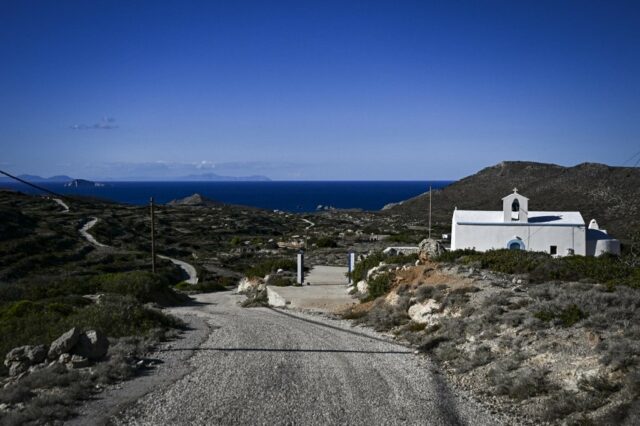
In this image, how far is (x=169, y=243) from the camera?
6638cm

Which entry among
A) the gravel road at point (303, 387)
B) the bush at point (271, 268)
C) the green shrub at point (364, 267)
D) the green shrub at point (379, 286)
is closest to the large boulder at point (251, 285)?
the bush at point (271, 268)

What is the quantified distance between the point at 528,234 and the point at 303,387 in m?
24.1

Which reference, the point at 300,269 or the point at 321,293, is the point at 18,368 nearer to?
the point at 321,293

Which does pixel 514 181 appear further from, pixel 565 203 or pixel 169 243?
pixel 169 243

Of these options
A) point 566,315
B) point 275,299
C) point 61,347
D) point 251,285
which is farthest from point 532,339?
point 251,285

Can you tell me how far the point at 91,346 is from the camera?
11883mm

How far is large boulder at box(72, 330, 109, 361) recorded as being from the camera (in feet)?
38.6

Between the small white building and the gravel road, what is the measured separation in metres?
17.6

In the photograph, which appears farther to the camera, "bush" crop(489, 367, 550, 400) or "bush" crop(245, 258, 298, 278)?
"bush" crop(245, 258, 298, 278)

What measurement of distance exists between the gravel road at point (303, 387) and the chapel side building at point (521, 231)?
17504mm

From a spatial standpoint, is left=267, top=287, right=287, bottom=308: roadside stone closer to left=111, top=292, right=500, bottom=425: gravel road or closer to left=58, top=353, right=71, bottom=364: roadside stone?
left=111, top=292, right=500, bottom=425: gravel road

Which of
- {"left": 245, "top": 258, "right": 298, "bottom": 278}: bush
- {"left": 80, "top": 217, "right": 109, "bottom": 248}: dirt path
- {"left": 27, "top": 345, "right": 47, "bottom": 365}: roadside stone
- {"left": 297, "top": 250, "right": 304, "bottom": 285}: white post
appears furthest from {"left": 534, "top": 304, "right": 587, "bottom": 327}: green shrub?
{"left": 80, "top": 217, "right": 109, "bottom": 248}: dirt path

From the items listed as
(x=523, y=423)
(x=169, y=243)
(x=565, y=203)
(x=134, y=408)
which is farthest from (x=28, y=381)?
(x=565, y=203)

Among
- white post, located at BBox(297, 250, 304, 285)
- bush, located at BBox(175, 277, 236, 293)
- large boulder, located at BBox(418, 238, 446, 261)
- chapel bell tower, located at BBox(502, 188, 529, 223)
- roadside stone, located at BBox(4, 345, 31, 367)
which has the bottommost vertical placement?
bush, located at BBox(175, 277, 236, 293)
